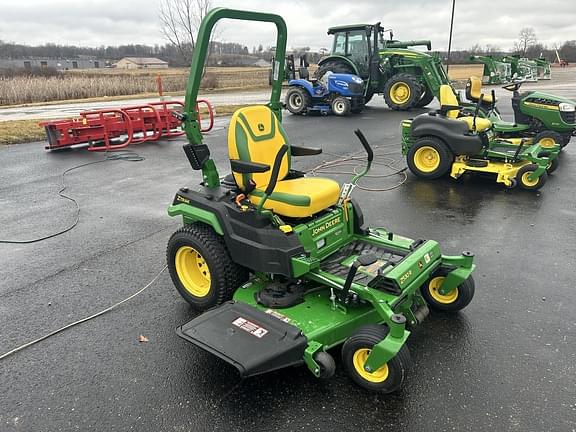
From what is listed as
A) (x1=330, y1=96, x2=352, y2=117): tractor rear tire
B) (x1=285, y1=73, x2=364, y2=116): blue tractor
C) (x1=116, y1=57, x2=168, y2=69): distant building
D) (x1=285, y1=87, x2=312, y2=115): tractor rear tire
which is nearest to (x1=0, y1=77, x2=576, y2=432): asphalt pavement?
(x1=330, y1=96, x2=352, y2=117): tractor rear tire

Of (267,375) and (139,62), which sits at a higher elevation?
(139,62)

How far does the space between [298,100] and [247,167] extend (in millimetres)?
12650

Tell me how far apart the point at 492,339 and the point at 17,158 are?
32.6 ft

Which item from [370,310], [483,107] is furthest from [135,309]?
[483,107]

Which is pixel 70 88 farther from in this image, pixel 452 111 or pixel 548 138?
pixel 548 138

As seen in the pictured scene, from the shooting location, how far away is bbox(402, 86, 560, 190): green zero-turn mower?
6.64m

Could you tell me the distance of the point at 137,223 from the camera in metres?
5.72

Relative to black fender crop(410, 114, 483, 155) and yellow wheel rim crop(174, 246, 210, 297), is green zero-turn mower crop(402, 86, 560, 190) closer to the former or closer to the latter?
black fender crop(410, 114, 483, 155)

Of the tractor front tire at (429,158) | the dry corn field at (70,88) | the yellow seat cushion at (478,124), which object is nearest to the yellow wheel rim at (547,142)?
the yellow seat cushion at (478,124)

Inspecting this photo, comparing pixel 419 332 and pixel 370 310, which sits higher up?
pixel 370 310

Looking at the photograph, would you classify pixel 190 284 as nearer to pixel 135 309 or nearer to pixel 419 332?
pixel 135 309

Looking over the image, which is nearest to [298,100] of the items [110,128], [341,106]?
[341,106]

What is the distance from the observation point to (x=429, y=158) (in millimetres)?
7273

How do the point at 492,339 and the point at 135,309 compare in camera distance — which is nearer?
the point at 492,339
